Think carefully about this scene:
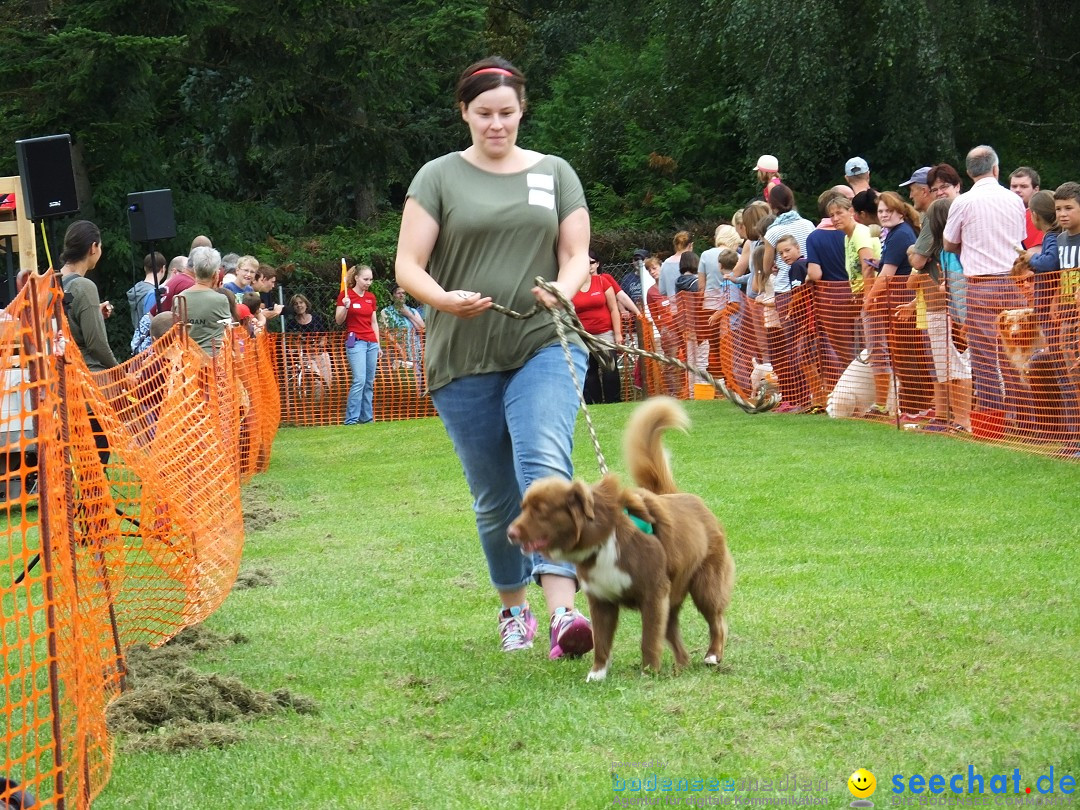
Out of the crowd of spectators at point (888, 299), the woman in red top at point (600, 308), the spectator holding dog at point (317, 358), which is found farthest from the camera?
the spectator holding dog at point (317, 358)

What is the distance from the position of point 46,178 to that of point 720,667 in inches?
232

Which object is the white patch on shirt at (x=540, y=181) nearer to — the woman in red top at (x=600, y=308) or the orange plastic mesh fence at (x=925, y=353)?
the orange plastic mesh fence at (x=925, y=353)

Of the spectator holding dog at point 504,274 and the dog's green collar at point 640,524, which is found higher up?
the spectator holding dog at point 504,274

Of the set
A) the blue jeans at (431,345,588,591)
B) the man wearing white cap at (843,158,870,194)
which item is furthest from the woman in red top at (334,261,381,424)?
the blue jeans at (431,345,588,591)

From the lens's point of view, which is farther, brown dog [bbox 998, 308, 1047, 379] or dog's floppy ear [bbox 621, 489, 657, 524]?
brown dog [bbox 998, 308, 1047, 379]

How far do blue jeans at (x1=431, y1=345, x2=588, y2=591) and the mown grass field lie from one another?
1.29ft

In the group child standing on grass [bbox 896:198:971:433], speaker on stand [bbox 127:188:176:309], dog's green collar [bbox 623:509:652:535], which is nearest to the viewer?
dog's green collar [bbox 623:509:652:535]

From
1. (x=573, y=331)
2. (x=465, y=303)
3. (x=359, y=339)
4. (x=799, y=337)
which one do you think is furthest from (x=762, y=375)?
(x=465, y=303)

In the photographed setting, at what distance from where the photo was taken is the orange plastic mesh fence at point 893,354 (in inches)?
399

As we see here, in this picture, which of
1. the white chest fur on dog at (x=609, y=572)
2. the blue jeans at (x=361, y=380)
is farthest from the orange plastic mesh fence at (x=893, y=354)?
the white chest fur on dog at (x=609, y=572)

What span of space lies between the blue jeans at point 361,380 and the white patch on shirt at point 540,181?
46.3ft

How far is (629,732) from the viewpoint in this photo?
4180mm

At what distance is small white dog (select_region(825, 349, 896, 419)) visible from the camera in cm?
1314

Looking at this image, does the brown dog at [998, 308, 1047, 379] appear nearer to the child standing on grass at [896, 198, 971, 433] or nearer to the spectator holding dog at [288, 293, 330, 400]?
the child standing on grass at [896, 198, 971, 433]
